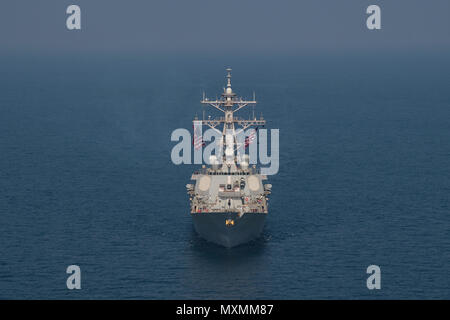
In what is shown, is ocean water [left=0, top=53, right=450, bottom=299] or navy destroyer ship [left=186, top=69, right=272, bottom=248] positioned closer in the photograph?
ocean water [left=0, top=53, right=450, bottom=299]

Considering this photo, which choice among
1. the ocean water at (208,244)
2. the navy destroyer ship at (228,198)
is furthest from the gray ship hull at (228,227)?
the ocean water at (208,244)

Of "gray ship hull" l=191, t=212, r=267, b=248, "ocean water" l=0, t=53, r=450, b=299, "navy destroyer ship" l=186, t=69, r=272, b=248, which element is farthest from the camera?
"navy destroyer ship" l=186, t=69, r=272, b=248

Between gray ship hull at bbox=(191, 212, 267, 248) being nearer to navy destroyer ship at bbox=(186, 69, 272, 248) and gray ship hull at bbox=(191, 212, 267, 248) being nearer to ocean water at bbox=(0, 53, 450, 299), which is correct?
navy destroyer ship at bbox=(186, 69, 272, 248)

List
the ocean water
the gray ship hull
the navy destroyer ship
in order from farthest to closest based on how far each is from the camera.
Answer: the navy destroyer ship, the gray ship hull, the ocean water

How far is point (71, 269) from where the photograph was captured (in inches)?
3575

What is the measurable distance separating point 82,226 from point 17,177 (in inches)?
1233

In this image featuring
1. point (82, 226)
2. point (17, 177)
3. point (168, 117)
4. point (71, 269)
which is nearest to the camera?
point (71, 269)

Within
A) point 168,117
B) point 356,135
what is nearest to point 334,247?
point 356,135

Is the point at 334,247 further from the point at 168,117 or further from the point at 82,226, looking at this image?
the point at 168,117

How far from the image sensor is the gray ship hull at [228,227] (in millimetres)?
96250

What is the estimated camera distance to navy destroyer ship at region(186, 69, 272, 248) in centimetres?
9688

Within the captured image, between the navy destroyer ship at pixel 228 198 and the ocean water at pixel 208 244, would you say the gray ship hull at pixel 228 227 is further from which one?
the ocean water at pixel 208 244

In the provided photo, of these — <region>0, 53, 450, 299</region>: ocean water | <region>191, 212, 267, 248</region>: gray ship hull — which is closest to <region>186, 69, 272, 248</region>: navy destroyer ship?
<region>191, 212, 267, 248</region>: gray ship hull
